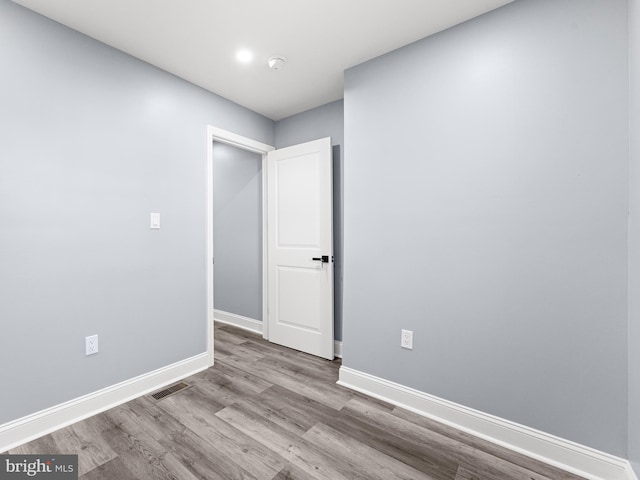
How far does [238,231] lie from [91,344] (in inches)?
82.6

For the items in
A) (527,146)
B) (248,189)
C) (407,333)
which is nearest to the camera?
(527,146)

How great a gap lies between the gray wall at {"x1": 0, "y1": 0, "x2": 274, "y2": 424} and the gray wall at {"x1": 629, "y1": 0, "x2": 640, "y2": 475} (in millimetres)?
2872

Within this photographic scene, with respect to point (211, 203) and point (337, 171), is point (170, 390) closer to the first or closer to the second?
point (211, 203)

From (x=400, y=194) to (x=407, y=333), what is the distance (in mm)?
1015

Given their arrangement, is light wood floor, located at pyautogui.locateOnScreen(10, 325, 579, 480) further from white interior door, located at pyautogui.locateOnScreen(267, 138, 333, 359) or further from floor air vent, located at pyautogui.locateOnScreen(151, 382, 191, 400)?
white interior door, located at pyautogui.locateOnScreen(267, 138, 333, 359)

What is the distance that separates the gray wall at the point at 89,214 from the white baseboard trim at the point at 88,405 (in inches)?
1.9

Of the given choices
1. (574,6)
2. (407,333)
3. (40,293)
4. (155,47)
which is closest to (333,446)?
(407,333)

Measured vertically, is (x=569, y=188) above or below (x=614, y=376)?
above

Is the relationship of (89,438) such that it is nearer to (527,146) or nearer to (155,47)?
(155,47)

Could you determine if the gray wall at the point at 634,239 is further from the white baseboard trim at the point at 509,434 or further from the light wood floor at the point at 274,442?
the light wood floor at the point at 274,442

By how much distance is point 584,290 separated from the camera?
1478mm

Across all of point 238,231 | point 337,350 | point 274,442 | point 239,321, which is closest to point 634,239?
point 274,442

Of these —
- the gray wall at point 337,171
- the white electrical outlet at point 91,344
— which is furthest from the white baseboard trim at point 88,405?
the gray wall at point 337,171

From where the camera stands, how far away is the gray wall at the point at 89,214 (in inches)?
65.6
